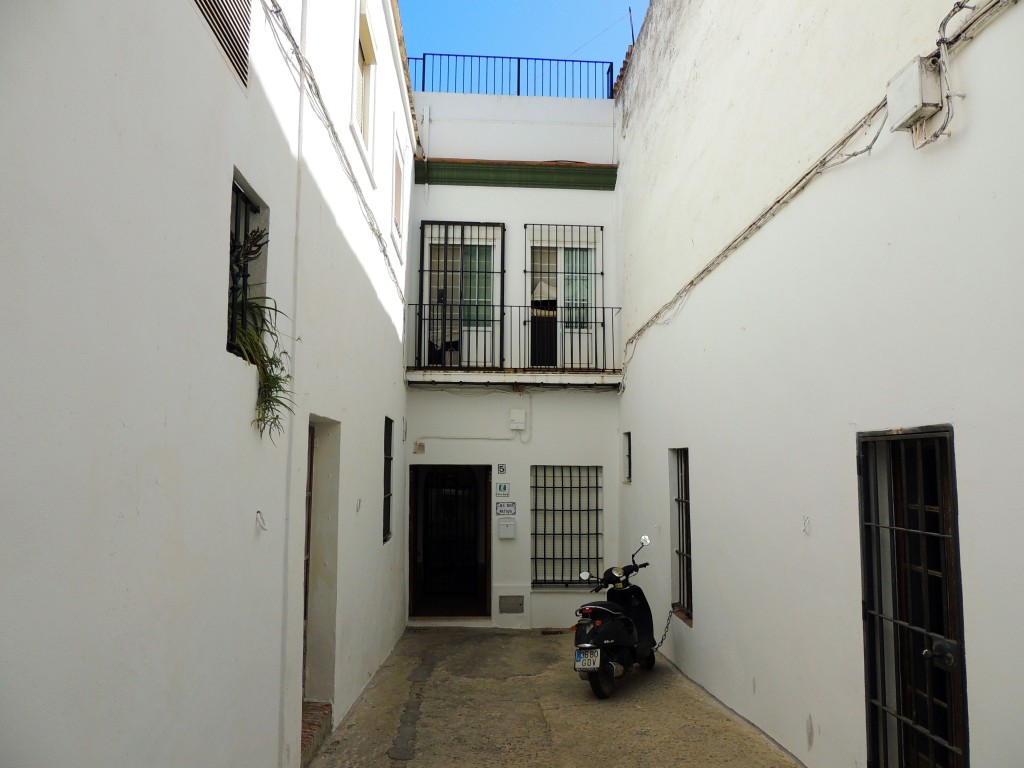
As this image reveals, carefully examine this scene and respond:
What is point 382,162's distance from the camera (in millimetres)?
7383

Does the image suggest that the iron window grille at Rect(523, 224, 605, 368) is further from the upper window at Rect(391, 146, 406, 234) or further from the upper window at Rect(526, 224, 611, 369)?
the upper window at Rect(391, 146, 406, 234)

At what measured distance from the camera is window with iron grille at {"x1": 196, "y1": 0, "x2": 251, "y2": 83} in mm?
2928

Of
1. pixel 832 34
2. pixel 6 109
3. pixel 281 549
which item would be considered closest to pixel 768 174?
pixel 832 34

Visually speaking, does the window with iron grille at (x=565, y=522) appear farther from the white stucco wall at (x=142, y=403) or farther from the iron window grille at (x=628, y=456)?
the white stucco wall at (x=142, y=403)

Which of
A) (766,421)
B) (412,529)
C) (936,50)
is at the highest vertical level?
(936,50)

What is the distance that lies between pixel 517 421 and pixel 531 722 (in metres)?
4.74

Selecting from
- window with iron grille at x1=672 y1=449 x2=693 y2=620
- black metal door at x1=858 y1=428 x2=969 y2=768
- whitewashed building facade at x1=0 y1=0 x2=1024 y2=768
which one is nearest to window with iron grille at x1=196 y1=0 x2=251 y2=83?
whitewashed building facade at x1=0 y1=0 x2=1024 y2=768

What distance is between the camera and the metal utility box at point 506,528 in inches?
384

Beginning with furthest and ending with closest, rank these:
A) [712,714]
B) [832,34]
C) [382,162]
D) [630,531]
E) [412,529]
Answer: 1. [412,529]
2. [630,531]
3. [382,162]
4. [712,714]
5. [832,34]

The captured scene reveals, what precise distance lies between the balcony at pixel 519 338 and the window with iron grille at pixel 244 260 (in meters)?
6.26

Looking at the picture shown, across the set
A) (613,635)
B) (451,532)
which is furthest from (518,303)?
(613,635)

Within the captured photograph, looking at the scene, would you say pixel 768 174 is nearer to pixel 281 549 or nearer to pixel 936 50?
pixel 936 50

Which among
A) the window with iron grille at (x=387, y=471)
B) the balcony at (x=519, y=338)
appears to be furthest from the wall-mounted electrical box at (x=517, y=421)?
the window with iron grille at (x=387, y=471)

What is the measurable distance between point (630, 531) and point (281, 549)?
5911mm
